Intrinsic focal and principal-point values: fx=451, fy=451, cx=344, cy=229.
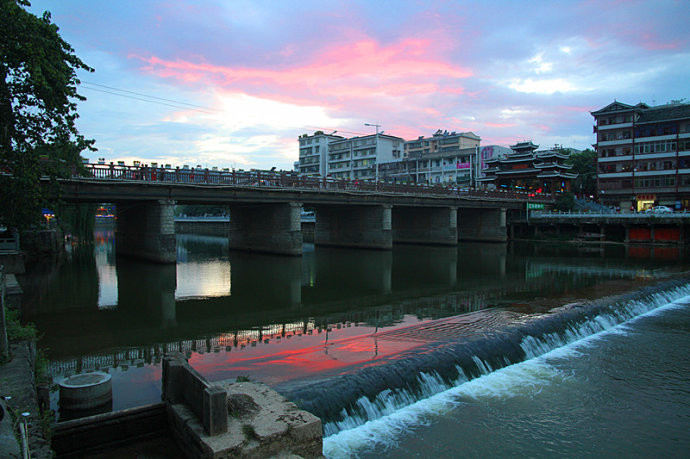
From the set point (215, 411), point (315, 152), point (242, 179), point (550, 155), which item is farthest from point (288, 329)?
point (315, 152)

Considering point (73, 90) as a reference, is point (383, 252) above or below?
below

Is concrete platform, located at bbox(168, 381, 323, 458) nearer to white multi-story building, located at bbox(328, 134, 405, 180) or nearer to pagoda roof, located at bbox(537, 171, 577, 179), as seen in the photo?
pagoda roof, located at bbox(537, 171, 577, 179)

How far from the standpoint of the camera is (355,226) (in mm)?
49031

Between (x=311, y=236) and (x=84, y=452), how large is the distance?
6696 cm

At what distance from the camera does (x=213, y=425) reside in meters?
6.79

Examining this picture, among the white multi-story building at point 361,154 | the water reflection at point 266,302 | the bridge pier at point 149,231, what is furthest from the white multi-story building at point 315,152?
the water reflection at point 266,302

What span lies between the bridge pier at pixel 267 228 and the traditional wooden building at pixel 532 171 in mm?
51242

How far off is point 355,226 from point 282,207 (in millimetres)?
12270

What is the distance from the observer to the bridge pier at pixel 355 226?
1806 inches

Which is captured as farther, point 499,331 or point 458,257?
point 458,257

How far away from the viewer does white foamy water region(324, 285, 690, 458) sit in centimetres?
884

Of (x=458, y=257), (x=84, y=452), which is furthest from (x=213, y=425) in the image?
(x=458, y=257)

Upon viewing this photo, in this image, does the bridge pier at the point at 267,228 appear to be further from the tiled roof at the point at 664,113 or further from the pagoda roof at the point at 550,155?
the tiled roof at the point at 664,113

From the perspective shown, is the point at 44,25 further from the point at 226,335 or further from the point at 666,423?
the point at 666,423
